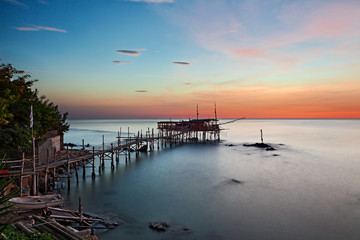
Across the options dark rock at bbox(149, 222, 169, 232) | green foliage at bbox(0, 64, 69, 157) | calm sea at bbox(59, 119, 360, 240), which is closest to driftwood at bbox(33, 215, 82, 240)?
calm sea at bbox(59, 119, 360, 240)

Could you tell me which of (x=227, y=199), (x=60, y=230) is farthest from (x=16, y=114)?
(x=227, y=199)

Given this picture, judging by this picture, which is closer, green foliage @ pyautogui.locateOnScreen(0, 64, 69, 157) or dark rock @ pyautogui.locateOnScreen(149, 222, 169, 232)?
dark rock @ pyautogui.locateOnScreen(149, 222, 169, 232)

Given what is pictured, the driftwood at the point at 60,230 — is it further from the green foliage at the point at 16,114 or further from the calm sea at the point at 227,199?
the green foliage at the point at 16,114

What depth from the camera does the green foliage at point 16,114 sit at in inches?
722

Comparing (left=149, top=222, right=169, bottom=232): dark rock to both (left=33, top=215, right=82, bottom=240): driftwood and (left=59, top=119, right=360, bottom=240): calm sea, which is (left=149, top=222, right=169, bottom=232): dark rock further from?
(left=33, top=215, right=82, bottom=240): driftwood

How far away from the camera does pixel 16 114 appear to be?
2245 centimetres

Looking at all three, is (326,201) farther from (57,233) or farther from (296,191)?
(57,233)

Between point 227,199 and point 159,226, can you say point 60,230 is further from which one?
point 227,199

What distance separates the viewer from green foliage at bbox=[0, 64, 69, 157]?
60.1ft

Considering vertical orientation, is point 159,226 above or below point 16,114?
below

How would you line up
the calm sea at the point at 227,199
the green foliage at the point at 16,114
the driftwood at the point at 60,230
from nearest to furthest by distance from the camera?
the driftwood at the point at 60,230 < the calm sea at the point at 227,199 < the green foliage at the point at 16,114

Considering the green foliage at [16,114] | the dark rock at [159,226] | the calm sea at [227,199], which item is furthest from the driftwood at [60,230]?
the green foliage at [16,114]

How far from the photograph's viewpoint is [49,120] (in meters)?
26.6

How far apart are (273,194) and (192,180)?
863 cm
